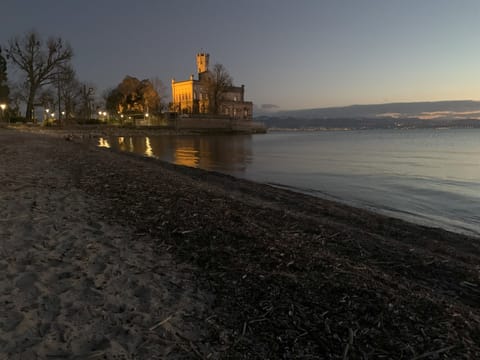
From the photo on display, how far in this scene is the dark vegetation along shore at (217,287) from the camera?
298 cm

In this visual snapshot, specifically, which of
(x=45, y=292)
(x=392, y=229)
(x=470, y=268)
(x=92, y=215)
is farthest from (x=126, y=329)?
(x=392, y=229)

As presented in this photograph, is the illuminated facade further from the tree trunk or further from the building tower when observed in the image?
the tree trunk

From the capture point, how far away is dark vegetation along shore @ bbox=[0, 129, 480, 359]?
2979mm

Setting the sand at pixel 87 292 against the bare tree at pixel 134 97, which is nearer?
the sand at pixel 87 292

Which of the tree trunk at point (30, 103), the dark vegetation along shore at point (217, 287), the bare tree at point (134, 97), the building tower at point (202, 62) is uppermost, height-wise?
the building tower at point (202, 62)

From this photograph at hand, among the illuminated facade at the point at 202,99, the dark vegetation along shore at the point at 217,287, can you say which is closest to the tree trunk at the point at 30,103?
the illuminated facade at the point at 202,99

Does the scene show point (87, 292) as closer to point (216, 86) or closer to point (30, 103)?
point (30, 103)

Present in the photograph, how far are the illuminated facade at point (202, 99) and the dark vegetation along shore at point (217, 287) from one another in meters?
108

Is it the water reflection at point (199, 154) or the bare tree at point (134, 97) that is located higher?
the bare tree at point (134, 97)

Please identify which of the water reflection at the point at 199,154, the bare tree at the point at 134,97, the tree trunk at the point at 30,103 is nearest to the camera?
the water reflection at the point at 199,154

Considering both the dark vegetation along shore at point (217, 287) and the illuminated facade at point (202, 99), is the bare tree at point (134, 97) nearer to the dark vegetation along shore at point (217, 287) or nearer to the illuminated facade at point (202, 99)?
the illuminated facade at point (202, 99)

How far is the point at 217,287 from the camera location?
4035mm

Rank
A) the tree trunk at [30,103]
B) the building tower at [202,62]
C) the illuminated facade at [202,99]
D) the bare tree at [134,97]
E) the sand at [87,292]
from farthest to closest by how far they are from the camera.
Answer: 1. the building tower at [202,62]
2. the illuminated facade at [202,99]
3. the bare tree at [134,97]
4. the tree trunk at [30,103]
5. the sand at [87,292]

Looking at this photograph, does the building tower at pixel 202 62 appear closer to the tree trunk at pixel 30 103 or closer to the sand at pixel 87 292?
the tree trunk at pixel 30 103
